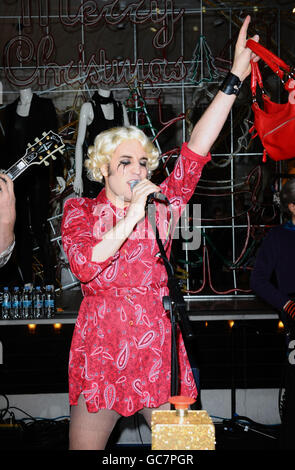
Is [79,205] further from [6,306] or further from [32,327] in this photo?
[6,306]

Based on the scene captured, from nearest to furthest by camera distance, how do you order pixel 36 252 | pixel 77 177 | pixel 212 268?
pixel 77 177, pixel 36 252, pixel 212 268

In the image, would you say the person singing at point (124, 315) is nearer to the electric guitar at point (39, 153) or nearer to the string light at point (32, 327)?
the electric guitar at point (39, 153)

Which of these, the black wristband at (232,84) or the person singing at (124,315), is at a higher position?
the black wristband at (232,84)

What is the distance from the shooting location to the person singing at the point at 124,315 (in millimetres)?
1762

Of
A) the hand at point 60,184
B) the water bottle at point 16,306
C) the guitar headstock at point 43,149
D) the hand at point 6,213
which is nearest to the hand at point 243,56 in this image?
the hand at point 6,213

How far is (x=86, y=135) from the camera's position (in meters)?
4.64

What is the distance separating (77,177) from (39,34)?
2749mm

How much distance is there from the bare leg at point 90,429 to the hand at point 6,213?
0.69 meters

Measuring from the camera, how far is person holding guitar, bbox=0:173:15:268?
6.94 feet

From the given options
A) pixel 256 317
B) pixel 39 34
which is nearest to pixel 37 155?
pixel 256 317

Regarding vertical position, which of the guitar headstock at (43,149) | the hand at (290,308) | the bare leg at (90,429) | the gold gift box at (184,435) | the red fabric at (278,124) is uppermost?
the guitar headstock at (43,149)

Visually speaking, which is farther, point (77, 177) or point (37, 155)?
point (77, 177)

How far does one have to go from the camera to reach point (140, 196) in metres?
1.44

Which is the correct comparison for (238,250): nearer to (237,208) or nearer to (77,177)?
(237,208)
